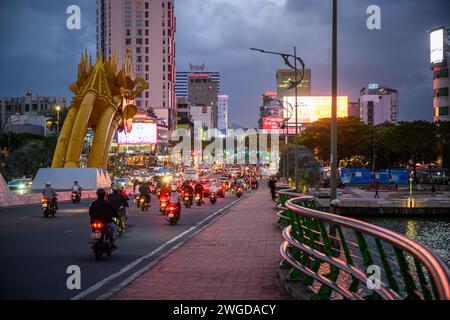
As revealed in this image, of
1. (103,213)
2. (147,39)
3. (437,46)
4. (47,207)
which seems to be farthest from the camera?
(147,39)

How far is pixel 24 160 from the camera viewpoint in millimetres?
90562

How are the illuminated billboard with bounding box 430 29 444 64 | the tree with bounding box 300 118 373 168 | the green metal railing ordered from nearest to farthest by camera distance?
the green metal railing, the tree with bounding box 300 118 373 168, the illuminated billboard with bounding box 430 29 444 64

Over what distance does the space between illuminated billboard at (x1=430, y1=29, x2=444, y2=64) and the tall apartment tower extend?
290ft

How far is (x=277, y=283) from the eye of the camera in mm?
11039

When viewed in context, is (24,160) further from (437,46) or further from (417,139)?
(437,46)

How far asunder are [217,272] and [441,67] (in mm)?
106341

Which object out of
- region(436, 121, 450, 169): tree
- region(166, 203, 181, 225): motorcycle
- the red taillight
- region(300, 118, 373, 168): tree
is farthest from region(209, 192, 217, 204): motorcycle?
region(300, 118, 373, 168): tree

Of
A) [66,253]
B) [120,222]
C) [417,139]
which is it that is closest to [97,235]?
[66,253]

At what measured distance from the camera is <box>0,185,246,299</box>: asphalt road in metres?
11.0

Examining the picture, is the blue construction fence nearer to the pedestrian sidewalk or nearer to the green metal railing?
the pedestrian sidewalk

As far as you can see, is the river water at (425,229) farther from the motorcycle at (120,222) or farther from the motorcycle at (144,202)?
the motorcycle at (144,202)
